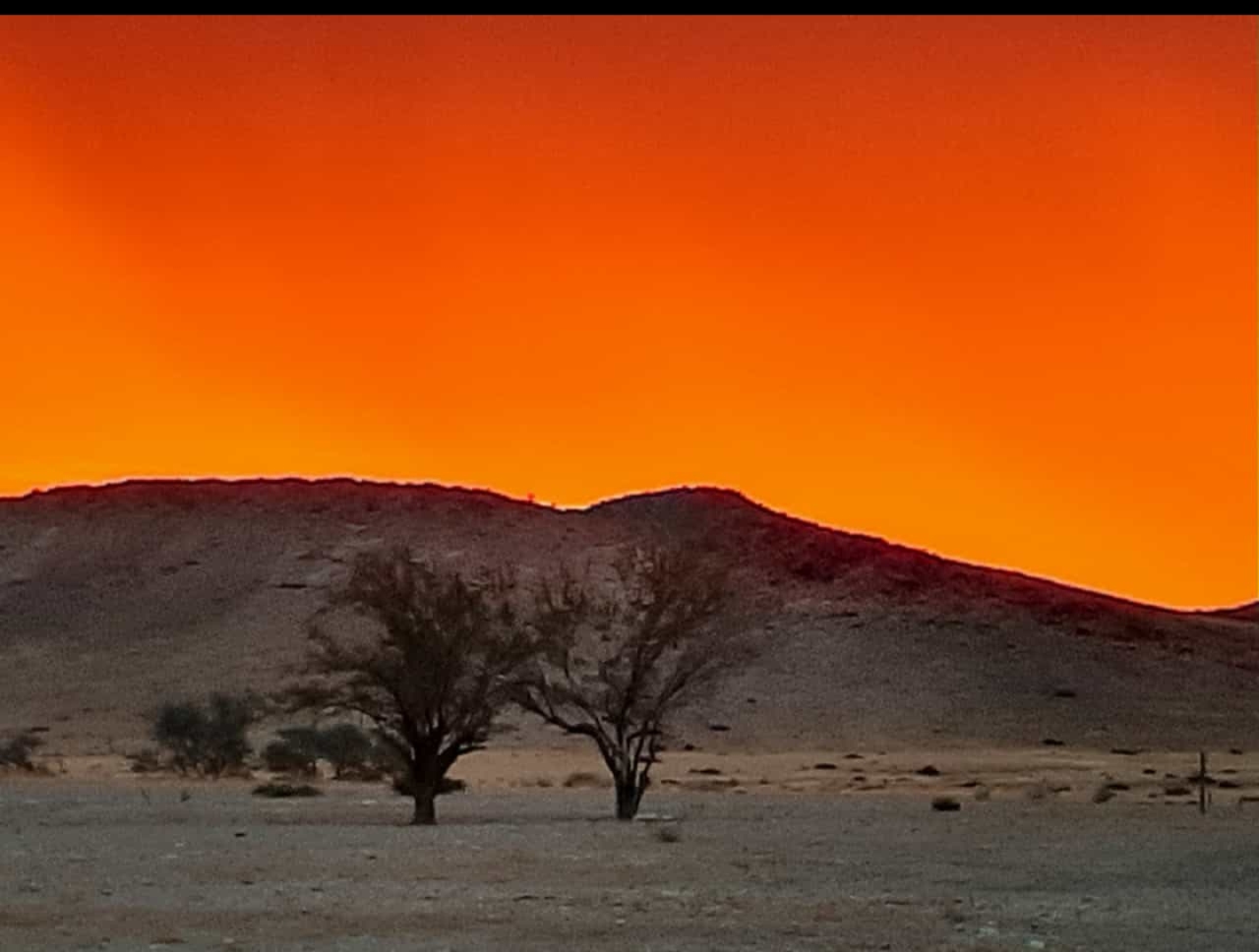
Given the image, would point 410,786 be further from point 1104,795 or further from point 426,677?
point 1104,795

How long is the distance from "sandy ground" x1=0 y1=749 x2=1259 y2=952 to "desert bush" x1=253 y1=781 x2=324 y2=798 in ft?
3.91

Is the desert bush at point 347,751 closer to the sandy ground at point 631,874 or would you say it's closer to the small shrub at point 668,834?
the sandy ground at point 631,874

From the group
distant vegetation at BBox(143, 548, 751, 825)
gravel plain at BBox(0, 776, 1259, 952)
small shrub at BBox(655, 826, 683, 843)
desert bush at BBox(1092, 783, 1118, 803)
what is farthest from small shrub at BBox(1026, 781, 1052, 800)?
small shrub at BBox(655, 826, 683, 843)

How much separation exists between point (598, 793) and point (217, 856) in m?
30.3

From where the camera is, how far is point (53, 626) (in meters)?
137

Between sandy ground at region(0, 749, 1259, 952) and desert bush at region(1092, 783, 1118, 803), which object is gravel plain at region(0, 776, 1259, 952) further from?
desert bush at region(1092, 783, 1118, 803)

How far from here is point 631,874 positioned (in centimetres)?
2739

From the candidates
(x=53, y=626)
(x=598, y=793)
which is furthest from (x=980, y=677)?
(x=598, y=793)

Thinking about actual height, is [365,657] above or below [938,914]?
above

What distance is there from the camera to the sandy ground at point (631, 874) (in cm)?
1988

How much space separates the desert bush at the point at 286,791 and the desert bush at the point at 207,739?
14.2 meters

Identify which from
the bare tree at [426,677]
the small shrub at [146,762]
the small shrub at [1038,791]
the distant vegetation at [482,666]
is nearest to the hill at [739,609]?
the small shrub at [146,762]

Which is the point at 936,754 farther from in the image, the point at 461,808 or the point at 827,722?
the point at 461,808

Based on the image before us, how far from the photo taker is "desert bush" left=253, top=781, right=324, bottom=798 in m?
56.0
